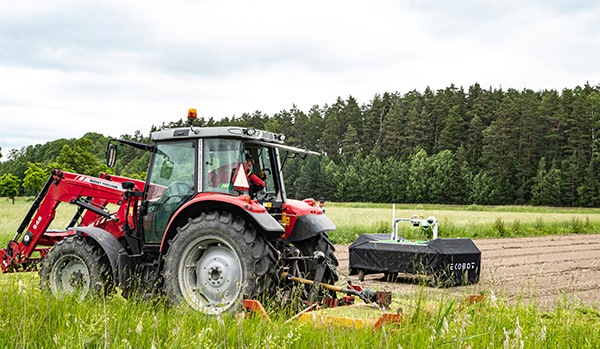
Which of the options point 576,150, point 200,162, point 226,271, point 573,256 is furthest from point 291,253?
point 576,150

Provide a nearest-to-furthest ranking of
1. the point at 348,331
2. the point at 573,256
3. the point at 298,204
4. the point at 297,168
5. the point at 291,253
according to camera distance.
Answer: the point at 348,331, the point at 291,253, the point at 298,204, the point at 573,256, the point at 297,168

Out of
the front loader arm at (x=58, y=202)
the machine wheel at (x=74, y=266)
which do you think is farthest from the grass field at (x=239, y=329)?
the front loader arm at (x=58, y=202)

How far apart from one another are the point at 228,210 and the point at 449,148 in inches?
2983

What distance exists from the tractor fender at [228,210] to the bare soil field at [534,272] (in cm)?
151

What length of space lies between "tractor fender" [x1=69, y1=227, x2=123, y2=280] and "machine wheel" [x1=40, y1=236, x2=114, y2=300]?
3.5 inches

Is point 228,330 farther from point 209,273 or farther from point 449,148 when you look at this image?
point 449,148

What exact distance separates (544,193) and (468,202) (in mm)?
9222

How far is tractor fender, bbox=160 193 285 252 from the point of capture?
5469mm

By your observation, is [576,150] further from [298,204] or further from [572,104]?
[298,204]

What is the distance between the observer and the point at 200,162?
20.3 feet

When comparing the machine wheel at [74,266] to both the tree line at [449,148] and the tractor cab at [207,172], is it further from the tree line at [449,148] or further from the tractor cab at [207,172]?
the tree line at [449,148]

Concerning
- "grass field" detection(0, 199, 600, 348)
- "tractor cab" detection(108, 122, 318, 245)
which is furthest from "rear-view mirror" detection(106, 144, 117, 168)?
"grass field" detection(0, 199, 600, 348)

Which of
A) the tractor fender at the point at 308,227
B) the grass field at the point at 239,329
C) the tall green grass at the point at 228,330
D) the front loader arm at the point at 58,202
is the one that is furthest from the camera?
the front loader arm at the point at 58,202

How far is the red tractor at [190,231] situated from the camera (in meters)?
5.48
